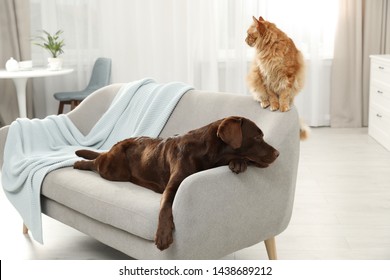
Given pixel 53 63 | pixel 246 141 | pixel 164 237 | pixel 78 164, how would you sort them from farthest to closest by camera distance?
pixel 53 63 < pixel 78 164 < pixel 246 141 < pixel 164 237

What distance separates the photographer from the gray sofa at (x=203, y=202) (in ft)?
6.83

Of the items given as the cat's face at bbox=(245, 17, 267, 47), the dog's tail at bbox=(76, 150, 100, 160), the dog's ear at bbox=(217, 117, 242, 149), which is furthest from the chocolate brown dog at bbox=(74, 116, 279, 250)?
the cat's face at bbox=(245, 17, 267, 47)

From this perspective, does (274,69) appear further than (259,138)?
Yes

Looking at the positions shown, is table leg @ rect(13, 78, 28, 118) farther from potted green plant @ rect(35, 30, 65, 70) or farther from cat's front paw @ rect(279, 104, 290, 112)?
cat's front paw @ rect(279, 104, 290, 112)

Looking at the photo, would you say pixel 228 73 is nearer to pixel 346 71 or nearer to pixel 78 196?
pixel 346 71

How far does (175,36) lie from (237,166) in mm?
3975

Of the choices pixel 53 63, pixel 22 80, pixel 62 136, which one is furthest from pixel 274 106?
pixel 53 63

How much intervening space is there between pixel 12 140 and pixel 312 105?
376cm

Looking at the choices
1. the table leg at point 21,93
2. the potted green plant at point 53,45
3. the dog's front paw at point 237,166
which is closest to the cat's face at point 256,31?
the dog's front paw at point 237,166

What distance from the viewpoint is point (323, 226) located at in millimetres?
3072

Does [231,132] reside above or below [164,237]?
above

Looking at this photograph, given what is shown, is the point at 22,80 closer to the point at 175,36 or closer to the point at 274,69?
the point at 175,36

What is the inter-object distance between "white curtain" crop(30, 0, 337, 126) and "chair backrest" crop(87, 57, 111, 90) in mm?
218
